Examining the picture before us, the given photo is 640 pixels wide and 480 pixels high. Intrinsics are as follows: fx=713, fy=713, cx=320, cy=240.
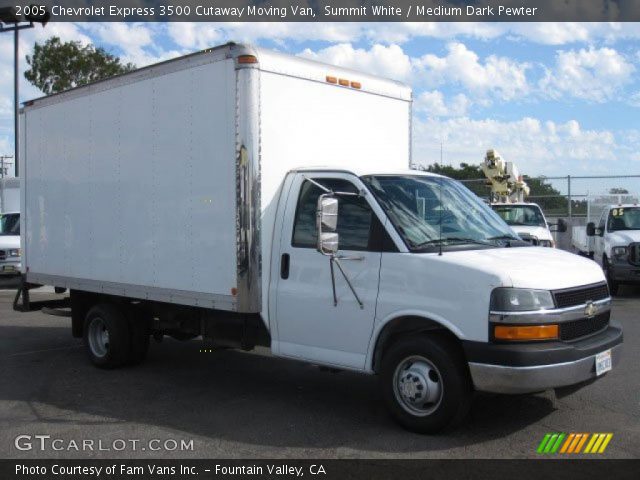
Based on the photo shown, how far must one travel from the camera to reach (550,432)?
5.62 m

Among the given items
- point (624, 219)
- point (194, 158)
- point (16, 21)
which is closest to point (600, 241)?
point (624, 219)

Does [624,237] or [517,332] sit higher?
[624,237]

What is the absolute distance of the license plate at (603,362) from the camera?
5411mm

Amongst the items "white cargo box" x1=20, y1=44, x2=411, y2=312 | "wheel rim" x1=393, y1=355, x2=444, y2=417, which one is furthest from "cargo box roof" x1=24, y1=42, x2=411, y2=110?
"wheel rim" x1=393, y1=355, x2=444, y2=417

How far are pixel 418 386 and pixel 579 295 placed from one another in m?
1.41

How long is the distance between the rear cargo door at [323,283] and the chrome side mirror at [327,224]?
Answer: 346 mm

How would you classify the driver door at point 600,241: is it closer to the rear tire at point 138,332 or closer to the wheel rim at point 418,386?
the rear tire at point 138,332

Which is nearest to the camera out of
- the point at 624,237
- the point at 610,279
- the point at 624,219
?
the point at 624,237

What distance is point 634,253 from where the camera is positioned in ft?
45.2

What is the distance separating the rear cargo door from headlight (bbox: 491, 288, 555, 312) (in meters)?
1.04

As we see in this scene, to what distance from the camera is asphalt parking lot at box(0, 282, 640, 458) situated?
532 cm

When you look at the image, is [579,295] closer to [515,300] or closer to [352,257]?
[515,300]

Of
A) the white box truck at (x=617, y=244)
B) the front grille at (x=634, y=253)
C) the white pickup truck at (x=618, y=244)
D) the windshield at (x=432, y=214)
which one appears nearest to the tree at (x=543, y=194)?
the white box truck at (x=617, y=244)

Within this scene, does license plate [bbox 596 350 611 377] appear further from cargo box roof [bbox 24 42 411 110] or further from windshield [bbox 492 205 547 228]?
windshield [bbox 492 205 547 228]
